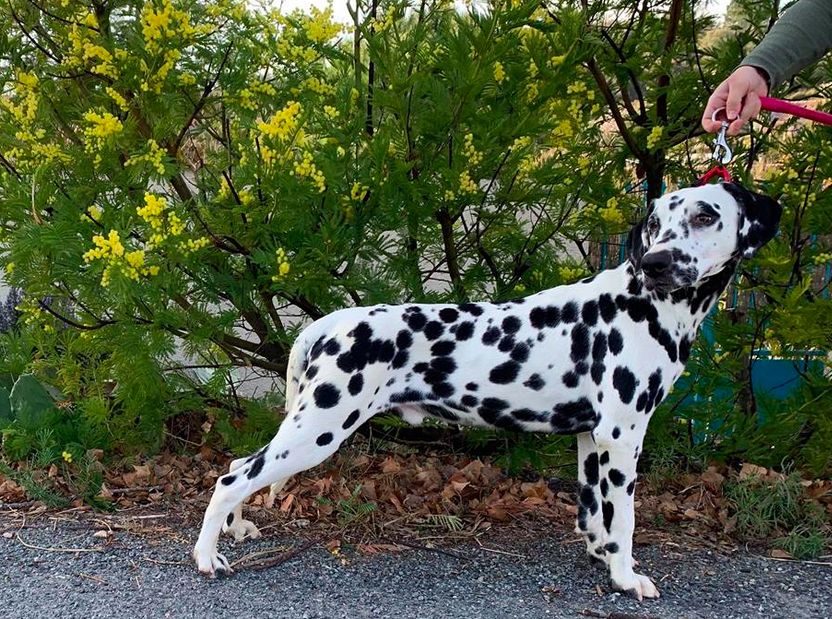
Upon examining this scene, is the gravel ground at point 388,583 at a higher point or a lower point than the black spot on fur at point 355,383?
lower

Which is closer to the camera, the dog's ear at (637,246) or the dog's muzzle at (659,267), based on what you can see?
the dog's muzzle at (659,267)

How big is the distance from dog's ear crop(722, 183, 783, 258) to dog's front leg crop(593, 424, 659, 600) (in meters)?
0.93

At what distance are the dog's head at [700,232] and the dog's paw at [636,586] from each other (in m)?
1.24

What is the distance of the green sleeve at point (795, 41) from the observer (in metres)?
3.50

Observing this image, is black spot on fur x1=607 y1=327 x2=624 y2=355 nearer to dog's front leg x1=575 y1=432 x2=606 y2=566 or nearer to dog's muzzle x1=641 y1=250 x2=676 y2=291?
dog's muzzle x1=641 y1=250 x2=676 y2=291

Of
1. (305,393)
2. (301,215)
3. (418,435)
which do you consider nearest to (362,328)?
(305,393)

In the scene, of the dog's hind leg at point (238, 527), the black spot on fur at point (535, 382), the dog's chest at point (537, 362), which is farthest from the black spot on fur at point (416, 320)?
the dog's hind leg at point (238, 527)

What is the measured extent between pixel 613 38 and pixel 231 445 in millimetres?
3198

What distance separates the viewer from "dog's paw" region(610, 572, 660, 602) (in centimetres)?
352

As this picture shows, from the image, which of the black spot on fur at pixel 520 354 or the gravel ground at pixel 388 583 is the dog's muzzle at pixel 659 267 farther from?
the gravel ground at pixel 388 583

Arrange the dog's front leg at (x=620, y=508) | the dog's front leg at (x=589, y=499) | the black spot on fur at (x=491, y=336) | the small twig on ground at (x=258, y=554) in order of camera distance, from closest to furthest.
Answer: the dog's front leg at (x=620, y=508) < the black spot on fur at (x=491, y=336) < the small twig on ground at (x=258, y=554) < the dog's front leg at (x=589, y=499)

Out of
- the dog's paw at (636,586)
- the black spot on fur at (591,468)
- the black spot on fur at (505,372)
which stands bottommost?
the dog's paw at (636,586)

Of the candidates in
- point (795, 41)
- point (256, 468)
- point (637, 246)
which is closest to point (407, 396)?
point (256, 468)

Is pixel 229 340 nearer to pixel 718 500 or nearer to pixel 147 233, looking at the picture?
pixel 147 233
